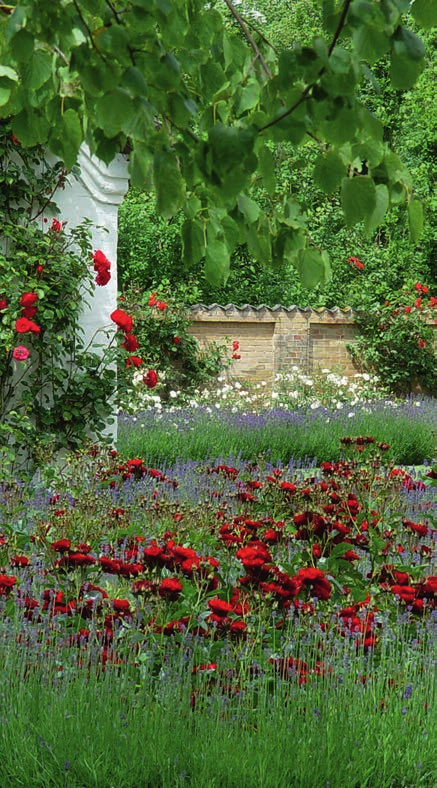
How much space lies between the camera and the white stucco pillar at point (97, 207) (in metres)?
7.27

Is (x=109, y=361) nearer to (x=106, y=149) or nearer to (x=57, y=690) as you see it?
(x=57, y=690)

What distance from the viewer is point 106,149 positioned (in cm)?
188

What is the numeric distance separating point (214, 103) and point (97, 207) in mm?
5545

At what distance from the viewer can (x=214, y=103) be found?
6.41 feet

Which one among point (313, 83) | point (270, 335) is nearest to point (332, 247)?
point (270, 335)

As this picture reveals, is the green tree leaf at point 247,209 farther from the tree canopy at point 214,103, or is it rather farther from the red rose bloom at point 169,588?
the red rose bloom at point 169,588

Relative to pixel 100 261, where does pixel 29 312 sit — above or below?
below

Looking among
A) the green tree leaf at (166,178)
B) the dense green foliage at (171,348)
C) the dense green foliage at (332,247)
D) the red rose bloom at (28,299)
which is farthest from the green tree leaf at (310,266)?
the dense green foliage at (332,247)

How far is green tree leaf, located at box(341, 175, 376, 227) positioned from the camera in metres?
1.82

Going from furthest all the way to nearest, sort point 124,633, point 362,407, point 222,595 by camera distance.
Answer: point 362,407 < point 222,595 < point 124,633

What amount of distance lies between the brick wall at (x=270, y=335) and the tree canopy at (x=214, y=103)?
463 inches

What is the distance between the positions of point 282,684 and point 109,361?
4.58m

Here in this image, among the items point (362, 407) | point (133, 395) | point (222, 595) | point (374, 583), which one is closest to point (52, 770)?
point (222, 595)

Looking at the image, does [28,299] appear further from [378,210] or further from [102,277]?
[378,210]
